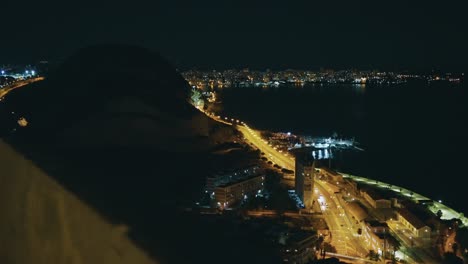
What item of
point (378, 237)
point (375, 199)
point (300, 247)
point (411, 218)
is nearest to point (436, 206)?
point (375, 199)

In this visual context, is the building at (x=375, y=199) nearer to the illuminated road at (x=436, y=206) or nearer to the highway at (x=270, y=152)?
the illuminated road at (x=436, y=206)

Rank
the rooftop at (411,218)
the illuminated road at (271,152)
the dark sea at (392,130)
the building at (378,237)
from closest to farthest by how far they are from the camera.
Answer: the building at (378,237) → the rooftop at (411,218) → the illuminated road at (271,152) → the dark sea at (392,130)

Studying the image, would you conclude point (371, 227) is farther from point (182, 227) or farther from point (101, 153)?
point (182, 227)

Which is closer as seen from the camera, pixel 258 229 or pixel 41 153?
pixel 41 153

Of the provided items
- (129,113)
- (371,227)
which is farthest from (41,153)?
(129,113)

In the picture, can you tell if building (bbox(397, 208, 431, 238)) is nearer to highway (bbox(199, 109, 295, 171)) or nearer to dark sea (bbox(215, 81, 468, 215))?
dark sea (bbox(215, 81, 468, 215))

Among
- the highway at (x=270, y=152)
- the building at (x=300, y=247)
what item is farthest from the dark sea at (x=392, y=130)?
the building at (x=300, y=247)
